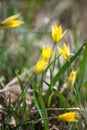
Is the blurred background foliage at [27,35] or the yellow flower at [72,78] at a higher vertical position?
the blurred background foliage at [27,35]

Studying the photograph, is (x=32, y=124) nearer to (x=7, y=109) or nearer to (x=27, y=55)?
(x=7, y=109)

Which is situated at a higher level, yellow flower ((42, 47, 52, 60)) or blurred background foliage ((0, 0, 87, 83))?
blurred background foliage ((0, 0, 87, 83))

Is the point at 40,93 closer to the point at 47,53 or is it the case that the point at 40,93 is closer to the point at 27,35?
the point at 47,53

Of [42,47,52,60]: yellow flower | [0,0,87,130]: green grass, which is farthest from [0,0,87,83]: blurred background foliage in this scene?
[42,47,52,60]: yellow flower

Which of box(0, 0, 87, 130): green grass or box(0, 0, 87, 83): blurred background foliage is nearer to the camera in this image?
box(0, 0, 87, 130): green grass

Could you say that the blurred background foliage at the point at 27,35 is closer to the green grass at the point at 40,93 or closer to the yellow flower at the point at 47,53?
the green grass at the point at 40,93

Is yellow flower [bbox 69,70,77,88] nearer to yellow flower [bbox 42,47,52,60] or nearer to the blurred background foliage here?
yellow flower [bbox 42,47,52,60]

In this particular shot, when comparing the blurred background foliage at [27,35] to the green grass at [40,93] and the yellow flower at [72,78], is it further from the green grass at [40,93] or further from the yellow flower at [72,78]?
the yellow flower at [72,78]

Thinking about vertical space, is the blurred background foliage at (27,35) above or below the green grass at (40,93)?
above

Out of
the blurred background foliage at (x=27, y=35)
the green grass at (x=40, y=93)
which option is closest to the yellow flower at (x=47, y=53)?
the green grass at (x=40, y=93)

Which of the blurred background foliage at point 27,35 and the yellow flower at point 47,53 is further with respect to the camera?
the blurred background foliage at point 27,35
